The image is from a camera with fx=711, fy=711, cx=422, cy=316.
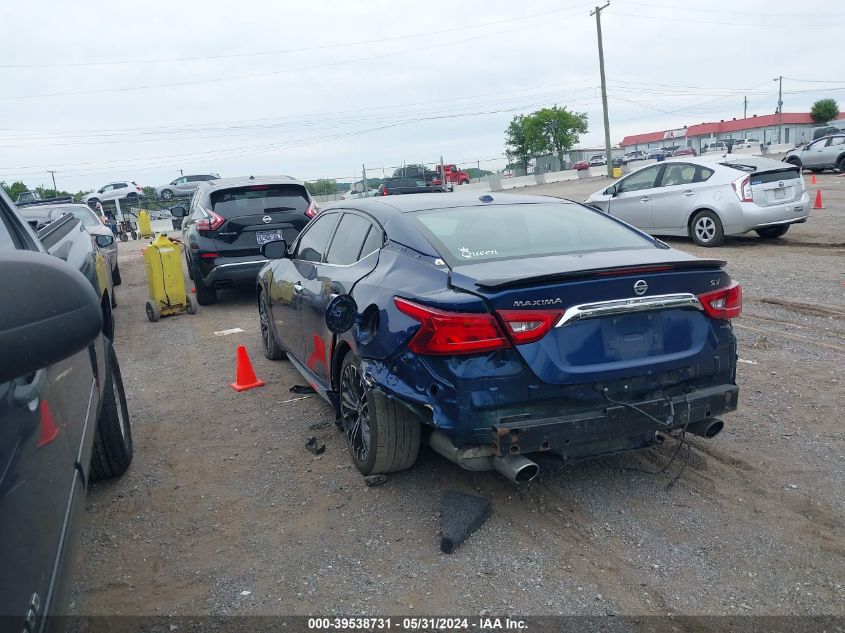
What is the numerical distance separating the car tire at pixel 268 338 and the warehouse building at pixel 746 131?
267ft

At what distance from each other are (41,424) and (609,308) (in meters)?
2.41

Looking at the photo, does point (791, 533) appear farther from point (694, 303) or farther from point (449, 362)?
point (449, 362)

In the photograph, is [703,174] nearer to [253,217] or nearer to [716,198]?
[716,198]

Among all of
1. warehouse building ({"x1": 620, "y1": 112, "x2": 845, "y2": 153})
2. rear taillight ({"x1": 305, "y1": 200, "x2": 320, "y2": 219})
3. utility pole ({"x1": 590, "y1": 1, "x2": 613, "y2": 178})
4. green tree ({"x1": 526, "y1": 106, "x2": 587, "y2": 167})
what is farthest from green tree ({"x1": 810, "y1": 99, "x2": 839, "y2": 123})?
rear taillight ({"x1": 305, "y1": 200, "x2": 320, "y2": 219})

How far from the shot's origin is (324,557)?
11.3ft

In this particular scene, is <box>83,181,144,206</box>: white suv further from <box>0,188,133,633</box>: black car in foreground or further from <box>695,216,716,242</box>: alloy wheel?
<box>0,188,133,633</box>: black car in foreground

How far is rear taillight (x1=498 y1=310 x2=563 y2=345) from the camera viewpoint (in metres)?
3.31

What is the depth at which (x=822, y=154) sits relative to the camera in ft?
86.2

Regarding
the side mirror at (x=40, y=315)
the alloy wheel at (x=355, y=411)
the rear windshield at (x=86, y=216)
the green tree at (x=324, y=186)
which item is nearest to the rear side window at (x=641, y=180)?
the rear windshield at (x=86, y=216)

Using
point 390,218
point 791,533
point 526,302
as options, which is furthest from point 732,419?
point 390,218

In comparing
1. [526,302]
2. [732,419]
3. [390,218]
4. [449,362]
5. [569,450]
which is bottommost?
[732,419]

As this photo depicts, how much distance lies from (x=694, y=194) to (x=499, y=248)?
30.2 feet

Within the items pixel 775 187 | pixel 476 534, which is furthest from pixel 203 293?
pixel 775 187

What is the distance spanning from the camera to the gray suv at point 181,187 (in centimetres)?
3991
